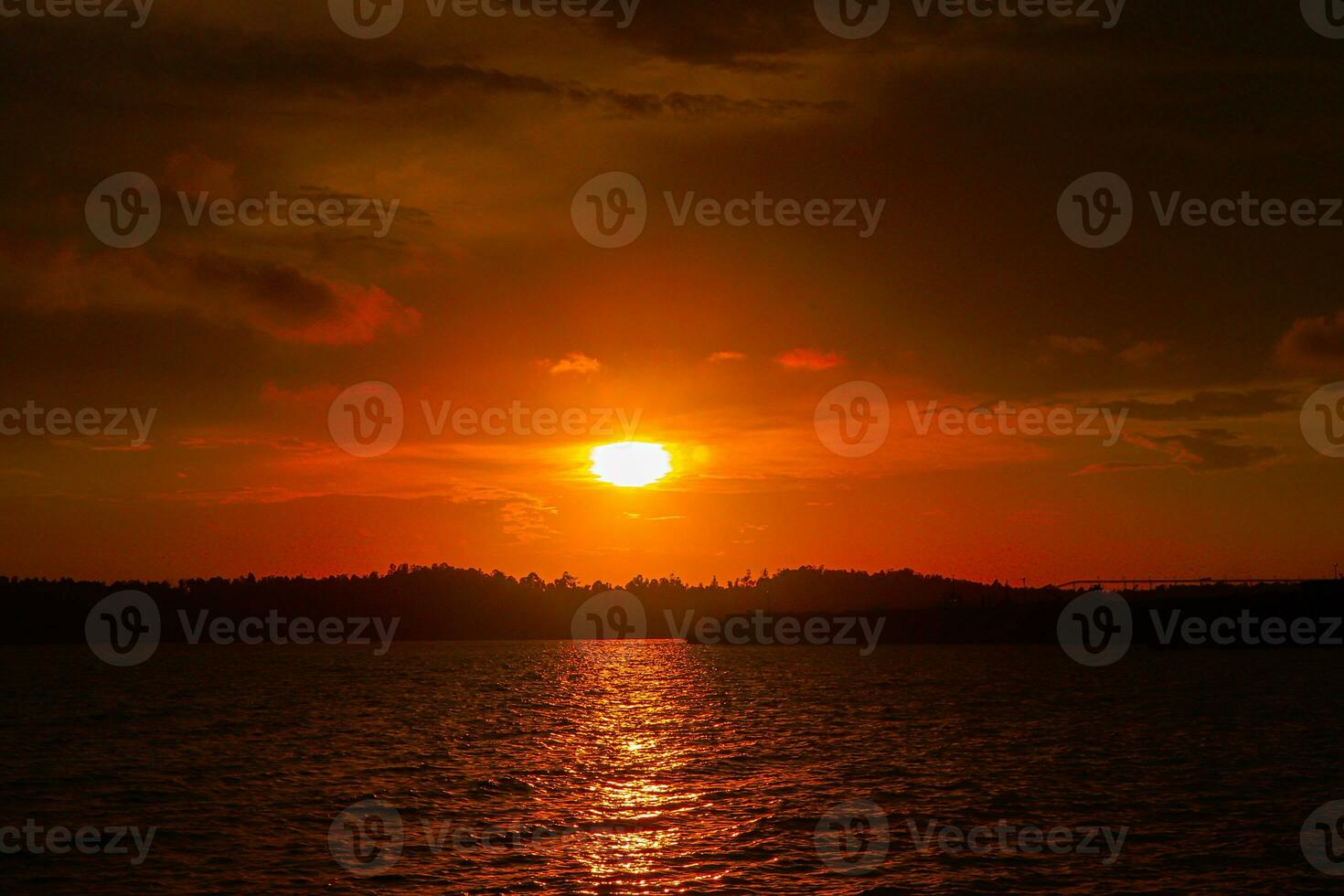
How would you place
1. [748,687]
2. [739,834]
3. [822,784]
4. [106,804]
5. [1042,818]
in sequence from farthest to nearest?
[748,687], [822,784], [106,804], [1042,818], [739,834]

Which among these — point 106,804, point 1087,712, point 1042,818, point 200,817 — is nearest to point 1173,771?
point 1042,818

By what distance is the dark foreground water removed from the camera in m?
38.2

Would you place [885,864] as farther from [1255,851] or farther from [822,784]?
[822,784]

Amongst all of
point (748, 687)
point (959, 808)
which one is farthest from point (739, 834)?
point (748, 687)

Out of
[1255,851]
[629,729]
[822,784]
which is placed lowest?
[1255,851]

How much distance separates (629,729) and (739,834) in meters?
48.3

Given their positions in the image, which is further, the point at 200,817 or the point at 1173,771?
the point at 1173,771

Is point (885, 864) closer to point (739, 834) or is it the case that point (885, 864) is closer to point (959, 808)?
point (739, 834)

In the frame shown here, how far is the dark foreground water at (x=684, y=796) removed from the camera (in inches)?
1505

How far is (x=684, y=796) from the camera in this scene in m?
54.4

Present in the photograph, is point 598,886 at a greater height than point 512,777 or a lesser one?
lesser

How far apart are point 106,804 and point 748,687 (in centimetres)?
10850

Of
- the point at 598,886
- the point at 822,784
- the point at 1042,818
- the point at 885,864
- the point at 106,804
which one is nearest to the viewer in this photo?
the point at 598,886

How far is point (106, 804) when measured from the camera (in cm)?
5341
